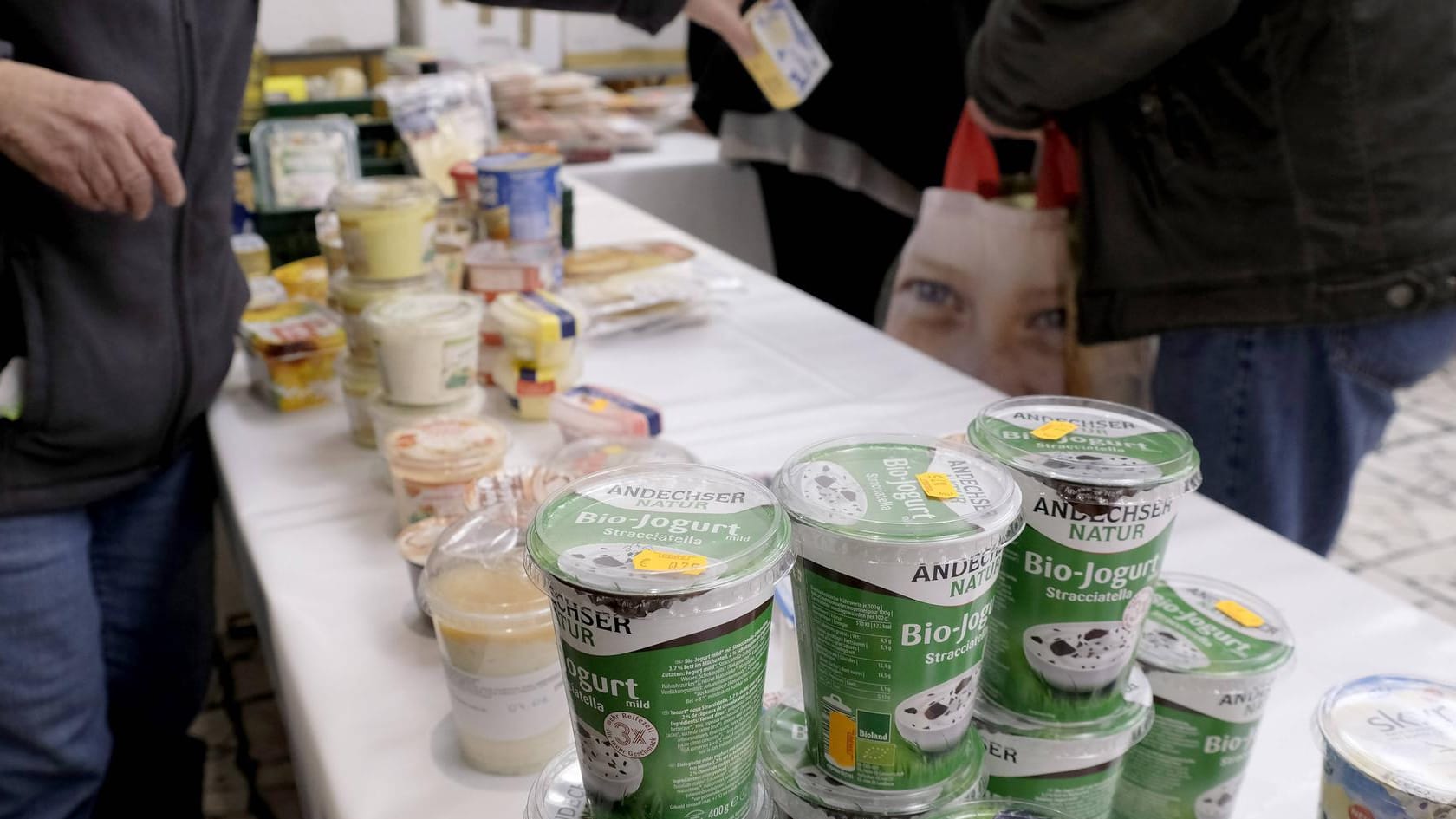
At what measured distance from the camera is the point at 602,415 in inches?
51.4

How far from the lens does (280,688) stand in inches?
41.5

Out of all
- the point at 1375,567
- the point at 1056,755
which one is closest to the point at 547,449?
the point at 1056,755

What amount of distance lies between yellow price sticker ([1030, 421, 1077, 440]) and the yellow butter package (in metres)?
1.19

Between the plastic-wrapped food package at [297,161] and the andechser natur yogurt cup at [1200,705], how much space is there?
1.72m

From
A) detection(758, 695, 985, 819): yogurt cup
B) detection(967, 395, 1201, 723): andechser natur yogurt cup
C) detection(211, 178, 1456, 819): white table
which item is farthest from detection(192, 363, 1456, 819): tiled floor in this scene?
detection(967, 395, 1201, 723): andechser natur yogurt cup

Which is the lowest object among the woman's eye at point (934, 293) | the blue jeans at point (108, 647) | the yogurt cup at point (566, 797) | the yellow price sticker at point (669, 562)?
the blue jeans at point (108, 647)

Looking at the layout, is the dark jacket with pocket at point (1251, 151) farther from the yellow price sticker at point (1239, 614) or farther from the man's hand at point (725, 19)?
the yellow price sticker at point (1239, 614)

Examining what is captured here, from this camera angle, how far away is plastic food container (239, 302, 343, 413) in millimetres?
→ 1475

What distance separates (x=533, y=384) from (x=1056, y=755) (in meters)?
0.92

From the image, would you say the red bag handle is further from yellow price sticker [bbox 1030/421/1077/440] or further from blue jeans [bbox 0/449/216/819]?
blue jeans [bbox 0/449/216/819]

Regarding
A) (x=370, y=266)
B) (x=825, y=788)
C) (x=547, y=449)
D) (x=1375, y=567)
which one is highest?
(x=370, y=266)

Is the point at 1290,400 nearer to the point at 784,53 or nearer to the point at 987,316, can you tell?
the point at 987,316

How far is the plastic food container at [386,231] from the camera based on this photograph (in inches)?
55.7

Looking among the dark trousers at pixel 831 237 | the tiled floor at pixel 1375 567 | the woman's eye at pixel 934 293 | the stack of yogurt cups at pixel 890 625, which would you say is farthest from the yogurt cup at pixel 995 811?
the dark trousers at pixel 831 237
